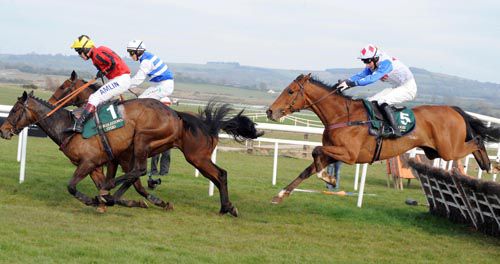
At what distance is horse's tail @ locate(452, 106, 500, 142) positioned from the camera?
9.20 m

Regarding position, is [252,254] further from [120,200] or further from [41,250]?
[120,200]

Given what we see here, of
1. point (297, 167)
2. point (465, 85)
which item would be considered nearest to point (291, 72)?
point (465, 85)

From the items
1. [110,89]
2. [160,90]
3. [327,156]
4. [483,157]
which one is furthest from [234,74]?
[327,156]

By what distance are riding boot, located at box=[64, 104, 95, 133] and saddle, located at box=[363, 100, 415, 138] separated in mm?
3161

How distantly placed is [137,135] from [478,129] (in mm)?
4276

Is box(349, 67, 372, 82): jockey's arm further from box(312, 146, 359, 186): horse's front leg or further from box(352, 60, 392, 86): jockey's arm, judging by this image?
box(312, 146, 359, 186): horse's front leg

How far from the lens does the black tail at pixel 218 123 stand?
8289 mm

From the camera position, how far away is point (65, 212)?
7.68m

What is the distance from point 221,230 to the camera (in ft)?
23.7

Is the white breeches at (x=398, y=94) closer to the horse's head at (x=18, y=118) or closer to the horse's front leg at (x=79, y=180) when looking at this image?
the horse's front leg at (x=79, y=180)

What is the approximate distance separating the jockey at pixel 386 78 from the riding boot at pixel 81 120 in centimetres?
287

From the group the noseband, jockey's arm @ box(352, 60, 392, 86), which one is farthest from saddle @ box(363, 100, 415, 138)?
the noseband

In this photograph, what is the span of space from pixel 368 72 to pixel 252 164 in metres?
9.43

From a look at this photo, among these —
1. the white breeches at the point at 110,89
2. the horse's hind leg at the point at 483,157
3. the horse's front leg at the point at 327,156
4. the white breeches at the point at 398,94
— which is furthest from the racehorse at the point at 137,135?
the horse's hind leg at the point at 483,157
